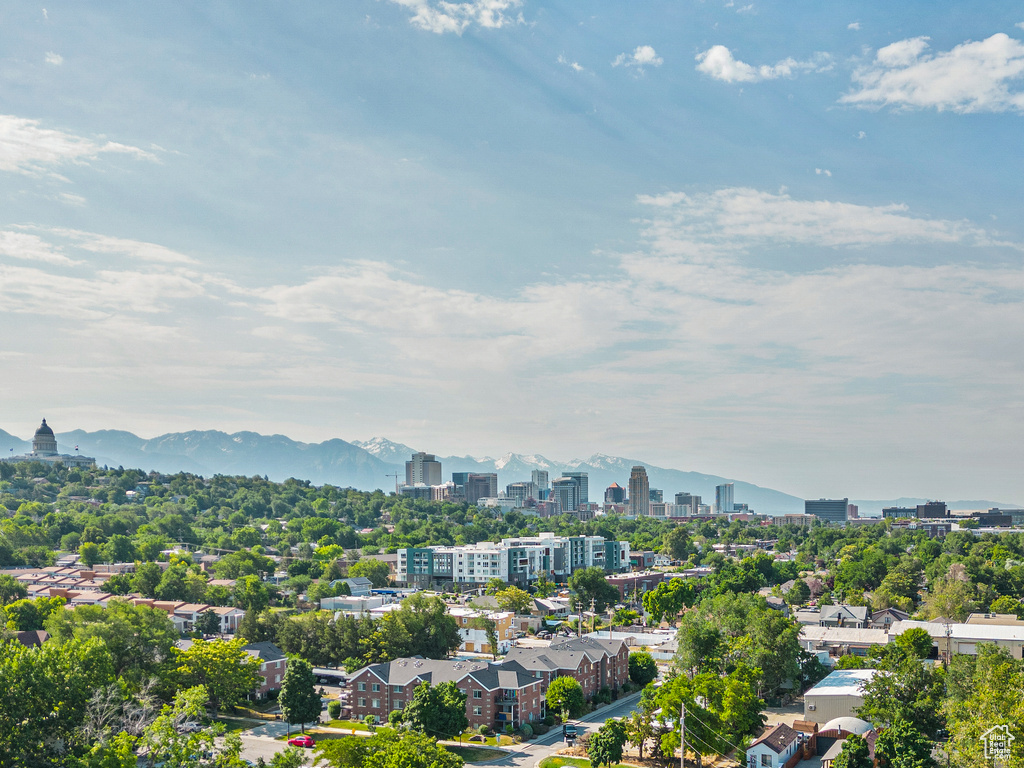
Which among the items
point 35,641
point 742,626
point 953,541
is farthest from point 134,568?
point 953,541

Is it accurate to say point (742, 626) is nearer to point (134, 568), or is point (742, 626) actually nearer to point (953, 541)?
point (134, 568)

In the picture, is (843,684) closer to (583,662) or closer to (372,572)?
(583,662)

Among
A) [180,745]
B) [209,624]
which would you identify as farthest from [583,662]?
[209,624]

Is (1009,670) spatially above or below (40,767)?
above

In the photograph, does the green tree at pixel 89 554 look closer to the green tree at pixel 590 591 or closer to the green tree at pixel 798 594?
the green tree at pixel 590 591

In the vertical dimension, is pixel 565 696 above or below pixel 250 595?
below

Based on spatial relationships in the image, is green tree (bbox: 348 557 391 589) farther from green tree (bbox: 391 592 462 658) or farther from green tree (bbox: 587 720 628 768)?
green tree (bbox: 587 720 628 768)

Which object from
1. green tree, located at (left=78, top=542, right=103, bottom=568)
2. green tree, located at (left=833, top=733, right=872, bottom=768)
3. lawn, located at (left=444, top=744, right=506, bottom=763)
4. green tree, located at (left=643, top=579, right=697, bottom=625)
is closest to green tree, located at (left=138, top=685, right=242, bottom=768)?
lawn, located at (left=444, top=744, right=506, bottom=763)
